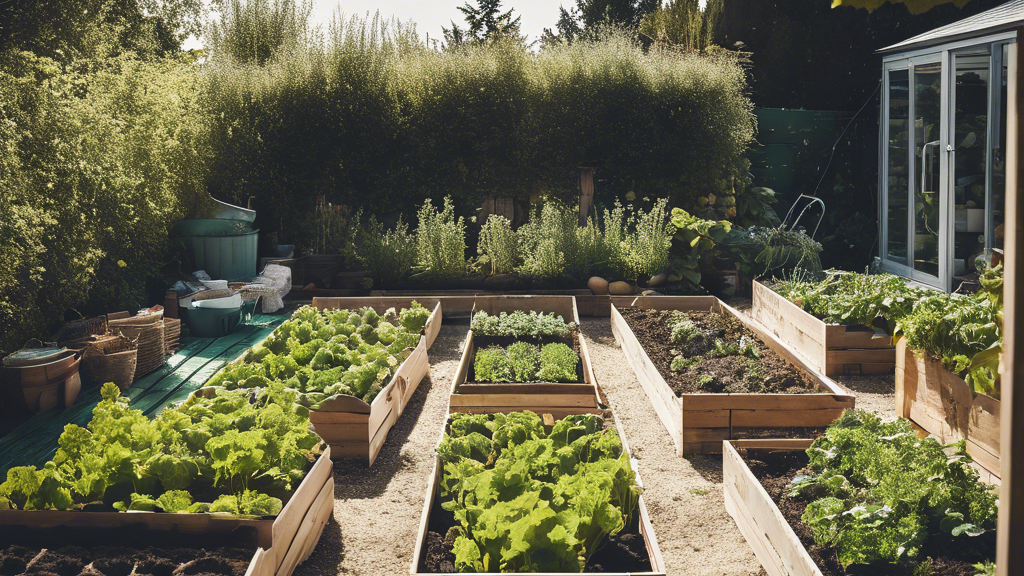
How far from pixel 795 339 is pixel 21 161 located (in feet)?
18.7

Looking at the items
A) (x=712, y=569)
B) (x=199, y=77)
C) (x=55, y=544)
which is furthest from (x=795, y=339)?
(x=199, y=77)

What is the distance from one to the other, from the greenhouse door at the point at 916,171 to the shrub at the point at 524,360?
14.3 ft

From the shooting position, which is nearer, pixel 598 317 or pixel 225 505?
pixel 225 505

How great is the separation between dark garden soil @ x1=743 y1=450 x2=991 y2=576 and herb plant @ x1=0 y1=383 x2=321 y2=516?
185 centimetres

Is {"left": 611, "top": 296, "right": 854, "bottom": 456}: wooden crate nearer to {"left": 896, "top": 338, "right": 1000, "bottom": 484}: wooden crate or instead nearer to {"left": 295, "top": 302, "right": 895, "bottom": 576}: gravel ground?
{"left": 295, "top": 302, "right": 895, "bottom": 576}: gravel ground

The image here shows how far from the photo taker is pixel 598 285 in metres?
7.97

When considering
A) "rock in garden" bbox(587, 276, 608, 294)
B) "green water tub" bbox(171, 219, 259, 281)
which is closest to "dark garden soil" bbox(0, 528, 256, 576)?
"green water tub" bbox(171, 219, 259, 281)

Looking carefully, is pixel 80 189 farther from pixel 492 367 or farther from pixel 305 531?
pixel 305 531

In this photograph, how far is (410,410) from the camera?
16.7ft

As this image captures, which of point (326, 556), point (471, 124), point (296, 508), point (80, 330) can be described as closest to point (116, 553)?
point (296, 508)

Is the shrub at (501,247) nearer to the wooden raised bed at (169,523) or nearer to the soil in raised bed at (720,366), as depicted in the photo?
the soil in raised bed at (720,366)

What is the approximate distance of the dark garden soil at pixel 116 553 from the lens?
2.39 meters

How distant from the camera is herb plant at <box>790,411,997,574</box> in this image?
8.02 ft

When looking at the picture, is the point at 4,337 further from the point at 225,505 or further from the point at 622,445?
the point at 622,445
